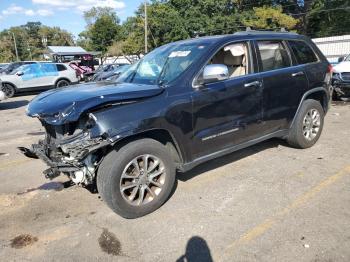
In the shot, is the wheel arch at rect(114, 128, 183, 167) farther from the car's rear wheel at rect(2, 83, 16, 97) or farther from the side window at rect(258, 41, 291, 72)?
the car's rear wheel at rect(2, 83, 16, 97)

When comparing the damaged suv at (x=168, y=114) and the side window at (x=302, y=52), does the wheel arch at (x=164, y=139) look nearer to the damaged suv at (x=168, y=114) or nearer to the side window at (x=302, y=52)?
the damaged suv at (x=168, y=114)

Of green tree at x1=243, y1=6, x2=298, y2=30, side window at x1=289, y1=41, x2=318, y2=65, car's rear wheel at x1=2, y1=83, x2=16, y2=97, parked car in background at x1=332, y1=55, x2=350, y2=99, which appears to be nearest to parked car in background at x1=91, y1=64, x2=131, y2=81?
side window at x1=289, y1=41, x2=318, y2=65

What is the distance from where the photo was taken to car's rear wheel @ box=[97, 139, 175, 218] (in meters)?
3.77

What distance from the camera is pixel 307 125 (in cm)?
601

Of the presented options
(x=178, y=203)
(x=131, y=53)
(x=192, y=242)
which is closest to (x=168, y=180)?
(x=178, y=203)

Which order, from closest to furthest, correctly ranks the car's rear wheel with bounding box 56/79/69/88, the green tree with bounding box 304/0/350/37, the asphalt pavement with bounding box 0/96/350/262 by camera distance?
the asphalt pavement with bounding box 0/96/350/262
the car's rear wheel with bounding box 56/79/69/88
the green tree with bounding box 304/0/350/37

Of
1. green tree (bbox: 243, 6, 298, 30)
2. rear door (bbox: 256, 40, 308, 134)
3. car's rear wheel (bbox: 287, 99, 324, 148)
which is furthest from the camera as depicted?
green tree (bbox: 243, 6, 298, 30)

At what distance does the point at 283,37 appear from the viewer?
5.66 m

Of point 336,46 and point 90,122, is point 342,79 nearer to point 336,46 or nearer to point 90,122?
point 90,122

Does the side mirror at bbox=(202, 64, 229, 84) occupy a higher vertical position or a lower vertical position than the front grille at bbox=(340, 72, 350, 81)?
higher

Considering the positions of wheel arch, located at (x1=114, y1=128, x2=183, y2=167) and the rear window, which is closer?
wheel arch, located at (x1=114, y1=128, x2=183, y2=167)

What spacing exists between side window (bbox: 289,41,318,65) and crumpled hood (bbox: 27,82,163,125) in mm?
2743

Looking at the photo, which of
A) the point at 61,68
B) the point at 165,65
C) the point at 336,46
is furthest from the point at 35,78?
the point at 336,46

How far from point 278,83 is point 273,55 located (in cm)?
46
